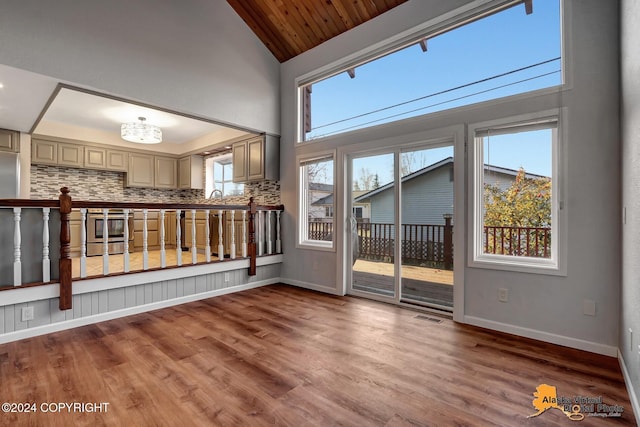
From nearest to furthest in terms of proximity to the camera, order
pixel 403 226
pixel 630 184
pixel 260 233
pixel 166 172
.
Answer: pixel 630 184
pixel 403 226
pixel 260 233
pixel 166 172

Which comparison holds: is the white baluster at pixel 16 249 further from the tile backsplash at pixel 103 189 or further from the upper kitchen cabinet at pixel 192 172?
the upper kitchen cabinet at pixel 192 172

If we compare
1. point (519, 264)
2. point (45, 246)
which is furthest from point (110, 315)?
point (519, 264)

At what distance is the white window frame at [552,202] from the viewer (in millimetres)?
2609

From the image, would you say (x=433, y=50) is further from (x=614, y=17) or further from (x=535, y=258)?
(x=535, y=258)

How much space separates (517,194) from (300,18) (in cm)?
357

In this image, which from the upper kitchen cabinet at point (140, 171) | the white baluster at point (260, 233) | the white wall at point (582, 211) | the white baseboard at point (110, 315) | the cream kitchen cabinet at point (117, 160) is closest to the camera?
the white wall at point (582, 211)

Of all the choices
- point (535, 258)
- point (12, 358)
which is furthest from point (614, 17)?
point (12, 358)

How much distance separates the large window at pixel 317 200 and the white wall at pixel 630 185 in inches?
115

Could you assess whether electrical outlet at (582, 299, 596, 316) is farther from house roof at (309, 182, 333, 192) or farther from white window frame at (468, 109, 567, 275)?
house roof at (309, 182, 333, 192)

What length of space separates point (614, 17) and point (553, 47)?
0.40 metres

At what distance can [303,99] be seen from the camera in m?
4.82

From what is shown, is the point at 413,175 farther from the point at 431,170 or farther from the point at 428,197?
the point at 428,197

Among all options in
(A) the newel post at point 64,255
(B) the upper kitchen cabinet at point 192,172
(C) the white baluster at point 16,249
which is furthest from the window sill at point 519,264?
(B) the upper kitchen cabinet at point 192,172

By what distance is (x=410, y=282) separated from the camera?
367cm
